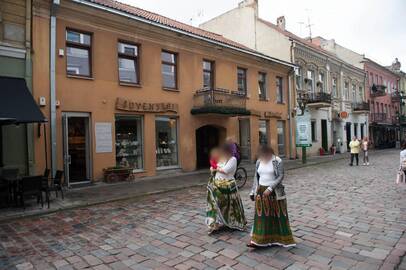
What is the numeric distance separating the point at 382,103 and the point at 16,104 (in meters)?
40.5

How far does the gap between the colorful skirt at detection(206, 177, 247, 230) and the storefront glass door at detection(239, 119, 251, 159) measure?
13.5 meters

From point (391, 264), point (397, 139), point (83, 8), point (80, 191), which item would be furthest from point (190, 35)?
point (397, 139)

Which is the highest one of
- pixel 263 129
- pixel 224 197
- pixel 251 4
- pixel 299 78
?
pixel 251 4

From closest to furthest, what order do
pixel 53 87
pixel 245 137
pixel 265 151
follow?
pixel 265 151 → pixel 53 87 → pixel 245 137

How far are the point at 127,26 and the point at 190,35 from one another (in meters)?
3.06

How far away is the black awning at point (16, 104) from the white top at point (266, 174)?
5932mm

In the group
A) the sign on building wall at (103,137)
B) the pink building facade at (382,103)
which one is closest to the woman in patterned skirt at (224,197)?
the sign on building wall at (103,137)

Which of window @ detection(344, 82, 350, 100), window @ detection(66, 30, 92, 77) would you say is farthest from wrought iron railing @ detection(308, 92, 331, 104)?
window @ detection(66, 30, 92, 77)

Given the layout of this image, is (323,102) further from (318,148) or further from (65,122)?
(65,122)

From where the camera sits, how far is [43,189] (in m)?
8.11

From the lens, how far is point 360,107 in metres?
31.2

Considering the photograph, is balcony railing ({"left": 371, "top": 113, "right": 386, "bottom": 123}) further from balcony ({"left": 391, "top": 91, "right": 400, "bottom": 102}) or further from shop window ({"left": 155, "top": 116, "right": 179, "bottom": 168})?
shop window ({"left": 155, "top": 116, "right": 179, "bottom": 168})

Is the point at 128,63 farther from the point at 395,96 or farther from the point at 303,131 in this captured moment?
the point at 395,96

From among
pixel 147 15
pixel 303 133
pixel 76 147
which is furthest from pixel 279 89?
pixel 76 147
